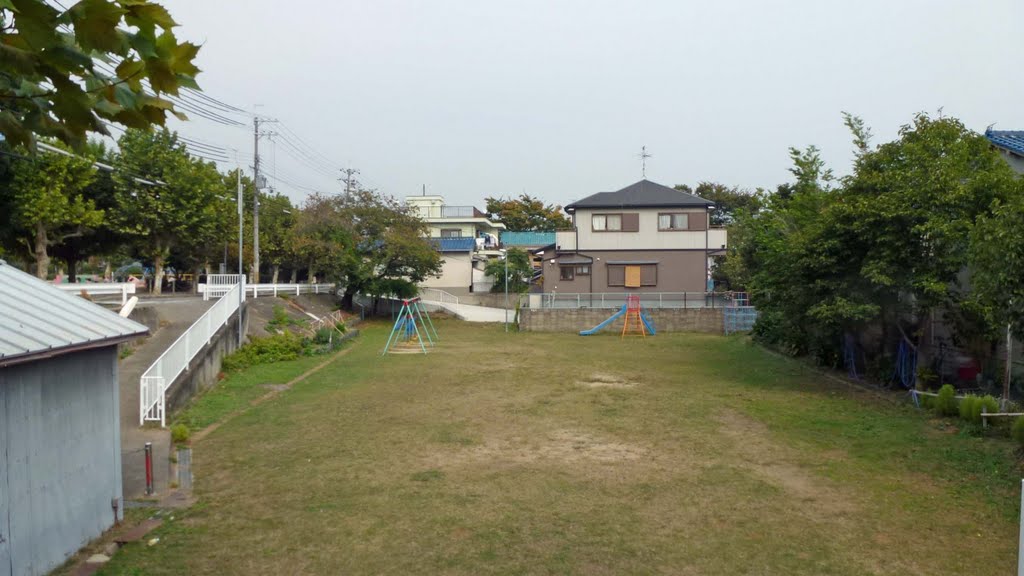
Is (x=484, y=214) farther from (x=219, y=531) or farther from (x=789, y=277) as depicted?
(x=219, y=531)

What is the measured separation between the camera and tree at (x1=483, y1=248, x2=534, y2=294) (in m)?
41.6

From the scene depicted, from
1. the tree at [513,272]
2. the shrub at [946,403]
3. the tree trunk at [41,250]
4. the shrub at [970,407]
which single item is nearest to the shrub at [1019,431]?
the shrub at [970,407]

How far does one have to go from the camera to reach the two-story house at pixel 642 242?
31797 millimetres

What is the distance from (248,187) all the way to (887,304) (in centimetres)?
3174

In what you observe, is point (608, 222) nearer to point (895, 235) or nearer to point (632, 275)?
point (632, 275)

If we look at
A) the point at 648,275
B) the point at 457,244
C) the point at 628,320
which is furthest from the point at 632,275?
the point at 457,244

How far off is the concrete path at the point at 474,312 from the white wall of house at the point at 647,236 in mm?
5759

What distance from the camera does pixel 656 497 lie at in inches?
298

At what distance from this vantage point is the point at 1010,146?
13500mm

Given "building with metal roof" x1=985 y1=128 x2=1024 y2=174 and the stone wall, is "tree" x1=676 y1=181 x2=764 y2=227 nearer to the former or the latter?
the stone wall

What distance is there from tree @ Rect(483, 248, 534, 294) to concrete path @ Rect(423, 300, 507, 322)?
2598mm

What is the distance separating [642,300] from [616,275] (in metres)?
2.00

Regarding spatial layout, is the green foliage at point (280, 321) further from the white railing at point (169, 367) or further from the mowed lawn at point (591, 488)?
the mowed lawn at point (591, 488)

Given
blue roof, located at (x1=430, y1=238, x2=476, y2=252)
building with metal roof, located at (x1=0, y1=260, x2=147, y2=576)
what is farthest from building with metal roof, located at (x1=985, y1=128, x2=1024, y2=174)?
blue roof, located at (x1=430, y1=238, x2=476, y2=252)
